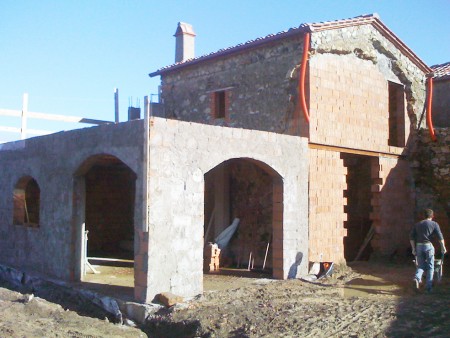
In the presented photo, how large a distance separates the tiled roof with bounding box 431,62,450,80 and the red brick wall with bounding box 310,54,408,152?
10.8 ft

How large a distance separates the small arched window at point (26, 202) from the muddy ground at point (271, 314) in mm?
3281

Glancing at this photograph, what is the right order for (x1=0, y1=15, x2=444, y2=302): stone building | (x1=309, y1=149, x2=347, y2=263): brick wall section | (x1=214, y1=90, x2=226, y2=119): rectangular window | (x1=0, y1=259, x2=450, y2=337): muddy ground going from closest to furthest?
1. (x1=0, y1=259, x2=450, y2=337): muddy ground
2. (x1=0, y1=15, x2=444, y2=302): stone building
3. (x1=309, y1=149, x2=347, y2=263): brick wall section
4. (x1=214, y1=90, x2=226, y2=119): rectangular window

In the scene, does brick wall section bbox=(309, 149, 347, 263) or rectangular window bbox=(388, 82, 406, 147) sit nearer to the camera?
brick wall section bbox=(309, 149, 347, 263)

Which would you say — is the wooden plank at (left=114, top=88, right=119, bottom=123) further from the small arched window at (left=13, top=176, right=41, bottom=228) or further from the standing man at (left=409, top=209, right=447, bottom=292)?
the standing man at (left=409, top=209, right=447, bottom=292)

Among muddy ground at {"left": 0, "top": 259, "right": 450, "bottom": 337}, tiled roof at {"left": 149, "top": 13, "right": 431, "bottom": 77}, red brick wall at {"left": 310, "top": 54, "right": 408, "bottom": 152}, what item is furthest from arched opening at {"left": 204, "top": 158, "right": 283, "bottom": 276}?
tiled roof at {"left": 149, "top": 13, "right": 431, "bottom": 77}

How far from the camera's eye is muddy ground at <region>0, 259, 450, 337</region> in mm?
7816

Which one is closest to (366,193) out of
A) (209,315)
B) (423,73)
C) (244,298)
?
(423,73)

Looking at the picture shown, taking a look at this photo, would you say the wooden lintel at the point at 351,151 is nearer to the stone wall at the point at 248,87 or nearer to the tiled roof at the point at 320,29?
the stone wall at the point at 248,87

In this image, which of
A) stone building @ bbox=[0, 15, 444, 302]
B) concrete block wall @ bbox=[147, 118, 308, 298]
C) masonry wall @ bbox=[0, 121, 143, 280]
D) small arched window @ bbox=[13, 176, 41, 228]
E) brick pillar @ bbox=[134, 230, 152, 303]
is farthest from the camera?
small arched window @ bbox=[13, 176, 41, 228]

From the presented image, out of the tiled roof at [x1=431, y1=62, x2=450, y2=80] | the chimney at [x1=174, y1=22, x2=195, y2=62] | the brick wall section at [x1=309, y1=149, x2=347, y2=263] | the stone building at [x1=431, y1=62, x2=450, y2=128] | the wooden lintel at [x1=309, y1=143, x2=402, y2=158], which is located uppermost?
the chimney at [x1=174, y1=22, x2=195, y2=62]

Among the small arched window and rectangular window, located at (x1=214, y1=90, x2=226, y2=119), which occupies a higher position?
rectangular window, located at (x1=214, y1=90, x2=226, y2=119)

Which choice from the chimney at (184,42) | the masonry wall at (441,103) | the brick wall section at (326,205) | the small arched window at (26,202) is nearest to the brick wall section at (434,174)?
the masonry wall at (441,103)

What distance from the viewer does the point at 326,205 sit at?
1255 centimetres

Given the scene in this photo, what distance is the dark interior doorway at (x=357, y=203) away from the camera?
15.4 metres
